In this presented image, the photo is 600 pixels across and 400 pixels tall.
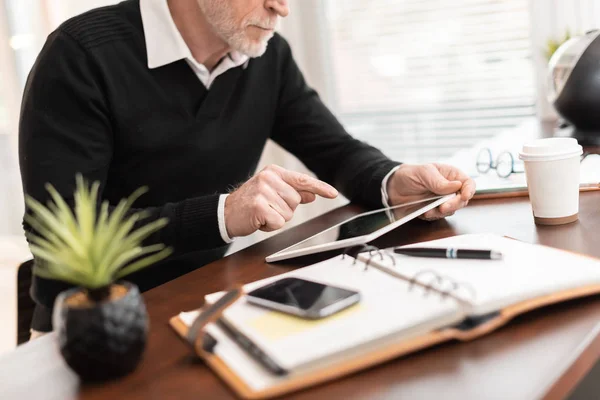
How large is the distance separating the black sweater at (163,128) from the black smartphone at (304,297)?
372mm

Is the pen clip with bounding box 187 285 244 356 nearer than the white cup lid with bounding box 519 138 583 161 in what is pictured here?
Yes

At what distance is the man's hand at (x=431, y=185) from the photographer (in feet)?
3.47

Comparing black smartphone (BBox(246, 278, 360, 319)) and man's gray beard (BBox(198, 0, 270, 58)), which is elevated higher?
man's gray beard (BBox(198, 0, 270, 58))

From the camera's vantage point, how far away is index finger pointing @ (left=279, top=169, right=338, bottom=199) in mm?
1020

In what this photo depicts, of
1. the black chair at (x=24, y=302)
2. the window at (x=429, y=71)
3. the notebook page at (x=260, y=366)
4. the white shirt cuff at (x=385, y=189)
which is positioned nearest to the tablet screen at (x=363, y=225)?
the white shirt cuff at (x=385, y=189)

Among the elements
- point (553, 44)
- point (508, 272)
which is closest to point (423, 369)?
point (508, 272)

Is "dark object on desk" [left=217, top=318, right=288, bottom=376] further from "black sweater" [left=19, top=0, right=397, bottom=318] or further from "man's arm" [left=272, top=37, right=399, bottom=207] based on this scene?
"man's arm" [left=272, top=37, right=399, bottom=207]

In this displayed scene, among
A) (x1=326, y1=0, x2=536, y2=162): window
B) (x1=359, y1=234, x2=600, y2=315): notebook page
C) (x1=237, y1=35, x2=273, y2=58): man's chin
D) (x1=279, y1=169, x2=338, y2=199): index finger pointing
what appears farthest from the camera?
(x1=326, y1=0, x2=536, y2=162): window

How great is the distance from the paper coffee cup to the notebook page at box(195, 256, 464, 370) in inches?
14.0

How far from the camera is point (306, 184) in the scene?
1027mm

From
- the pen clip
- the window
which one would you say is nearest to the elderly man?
the pen clip

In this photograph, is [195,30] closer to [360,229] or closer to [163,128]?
[163,128]

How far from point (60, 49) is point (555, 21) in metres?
1.36

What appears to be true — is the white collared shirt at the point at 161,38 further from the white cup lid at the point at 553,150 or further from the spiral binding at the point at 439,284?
the spiral binding at the point at 439,284
